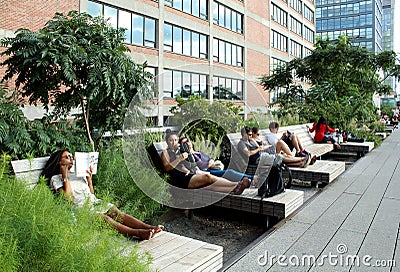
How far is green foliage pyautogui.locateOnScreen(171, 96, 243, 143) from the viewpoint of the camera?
6.26m

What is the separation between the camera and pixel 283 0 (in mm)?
36656

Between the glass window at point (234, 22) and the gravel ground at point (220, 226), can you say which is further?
the glass window at point (234, 22)

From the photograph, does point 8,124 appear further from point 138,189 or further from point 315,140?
point 315,140

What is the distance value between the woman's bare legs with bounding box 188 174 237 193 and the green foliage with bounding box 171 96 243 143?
4.96 feet

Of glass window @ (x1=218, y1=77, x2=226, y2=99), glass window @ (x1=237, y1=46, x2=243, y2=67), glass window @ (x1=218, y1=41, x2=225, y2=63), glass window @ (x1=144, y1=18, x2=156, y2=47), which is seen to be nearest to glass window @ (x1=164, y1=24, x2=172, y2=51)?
glass window @ (x1=144, y1=18, x2=156, y2=47)

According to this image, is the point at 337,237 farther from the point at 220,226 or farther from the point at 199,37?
the point at 199,37

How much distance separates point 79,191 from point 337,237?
279 cm

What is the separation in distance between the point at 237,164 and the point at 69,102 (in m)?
2.87

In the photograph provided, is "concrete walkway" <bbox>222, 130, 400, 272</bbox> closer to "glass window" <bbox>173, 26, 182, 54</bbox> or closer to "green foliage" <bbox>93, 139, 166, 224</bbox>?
"green foliage" <bbox>93, 139, 166, 224</bbox>

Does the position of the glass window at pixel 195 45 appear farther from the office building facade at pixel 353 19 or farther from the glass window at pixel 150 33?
the office building facade at pixel 353 19

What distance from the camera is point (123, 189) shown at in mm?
4039

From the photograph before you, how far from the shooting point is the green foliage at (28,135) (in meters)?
3.84

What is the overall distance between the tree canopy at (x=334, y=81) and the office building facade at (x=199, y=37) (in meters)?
2.64

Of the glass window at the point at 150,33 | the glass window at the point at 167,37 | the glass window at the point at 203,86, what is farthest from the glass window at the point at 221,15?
the glass window at the point at 203,86
